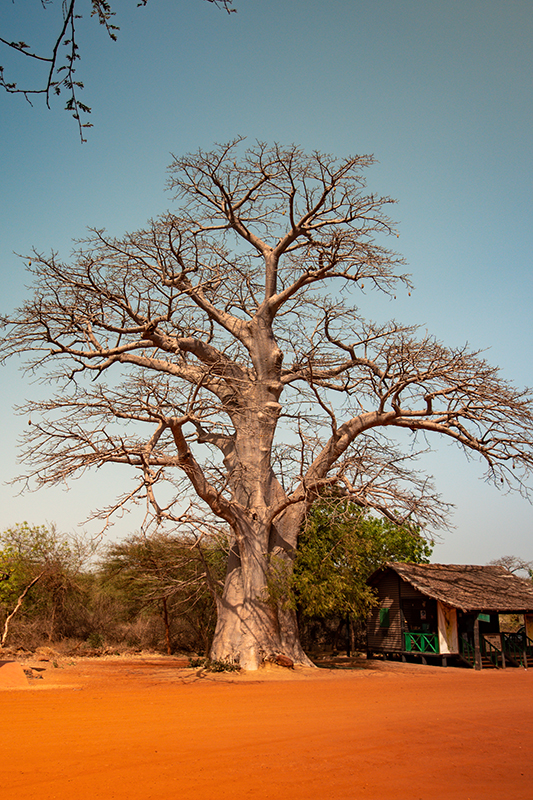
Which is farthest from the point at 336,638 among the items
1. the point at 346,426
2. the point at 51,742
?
the point at 51,742

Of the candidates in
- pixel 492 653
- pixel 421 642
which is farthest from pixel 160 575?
pixel 492 653

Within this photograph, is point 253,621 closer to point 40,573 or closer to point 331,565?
point 331,565

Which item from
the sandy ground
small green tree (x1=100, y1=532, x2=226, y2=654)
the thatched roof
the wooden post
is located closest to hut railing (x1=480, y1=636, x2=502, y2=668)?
the wooden post

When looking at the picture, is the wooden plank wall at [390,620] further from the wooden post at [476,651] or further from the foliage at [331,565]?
the foliage at [331,565]

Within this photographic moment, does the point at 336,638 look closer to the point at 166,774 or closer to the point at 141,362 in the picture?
the point at 141,362

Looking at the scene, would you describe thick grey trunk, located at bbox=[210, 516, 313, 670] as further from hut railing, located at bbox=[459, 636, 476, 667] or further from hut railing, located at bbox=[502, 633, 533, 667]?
hut railing, located at bbox=[502, 633, 533, 667]

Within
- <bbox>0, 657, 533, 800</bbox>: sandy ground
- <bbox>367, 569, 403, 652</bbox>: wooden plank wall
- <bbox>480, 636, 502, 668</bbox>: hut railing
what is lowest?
<bbox>0, 657, 533, 800</bbox>: sandy ground

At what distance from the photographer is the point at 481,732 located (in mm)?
6371

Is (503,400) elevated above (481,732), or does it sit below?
above

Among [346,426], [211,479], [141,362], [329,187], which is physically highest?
[329,187]

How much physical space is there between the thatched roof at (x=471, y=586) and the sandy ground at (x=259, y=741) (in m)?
4.89

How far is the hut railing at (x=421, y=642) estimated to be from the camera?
15.9 m

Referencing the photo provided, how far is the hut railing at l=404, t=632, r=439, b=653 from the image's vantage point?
52.0 feet

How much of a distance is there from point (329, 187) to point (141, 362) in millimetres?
5928
